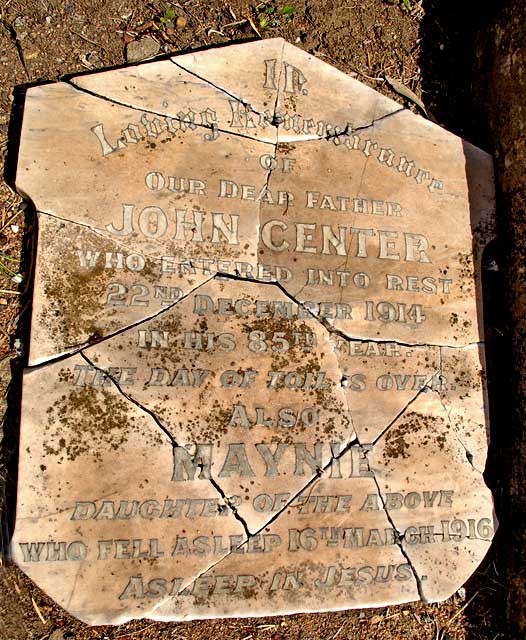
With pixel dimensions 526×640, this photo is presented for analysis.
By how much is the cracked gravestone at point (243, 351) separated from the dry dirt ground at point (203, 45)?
0.24 m

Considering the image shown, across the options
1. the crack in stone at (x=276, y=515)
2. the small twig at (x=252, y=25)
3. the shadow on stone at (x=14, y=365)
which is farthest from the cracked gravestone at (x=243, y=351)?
the small twig at (x=252, y=25)

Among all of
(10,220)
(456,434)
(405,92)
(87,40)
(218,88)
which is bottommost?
(456,434)

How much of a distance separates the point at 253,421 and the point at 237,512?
32 centimetres

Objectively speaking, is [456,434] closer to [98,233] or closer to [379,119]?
[379,119]

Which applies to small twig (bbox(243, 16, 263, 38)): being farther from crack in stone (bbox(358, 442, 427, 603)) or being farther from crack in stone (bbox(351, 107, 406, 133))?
crack in stone (bbox(358, 442, 427, 603))

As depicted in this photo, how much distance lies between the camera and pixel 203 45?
98.9 inches

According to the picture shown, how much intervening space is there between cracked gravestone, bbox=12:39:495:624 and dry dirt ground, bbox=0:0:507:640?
0.24 meters

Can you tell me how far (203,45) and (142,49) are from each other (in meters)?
0.26

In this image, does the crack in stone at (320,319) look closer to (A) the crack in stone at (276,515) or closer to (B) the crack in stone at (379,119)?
(A) the crack in stone at (276,515)

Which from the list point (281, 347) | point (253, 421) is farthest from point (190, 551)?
point (281, 347)

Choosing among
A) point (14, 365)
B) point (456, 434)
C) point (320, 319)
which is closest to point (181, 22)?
point (320, 319)

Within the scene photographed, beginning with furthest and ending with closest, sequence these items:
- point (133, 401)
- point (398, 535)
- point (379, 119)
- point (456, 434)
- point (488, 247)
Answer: point (488, 247)
point (379, 119)
point (456, 434)
point (398, 535)
point (133, 401)

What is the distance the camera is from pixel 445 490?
7.20 feet

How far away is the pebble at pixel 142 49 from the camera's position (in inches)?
96.4
